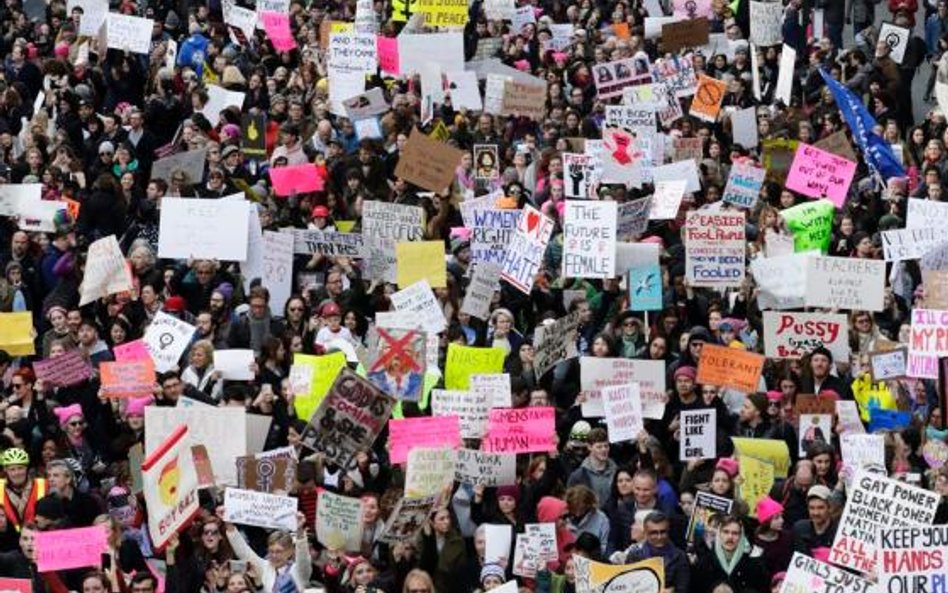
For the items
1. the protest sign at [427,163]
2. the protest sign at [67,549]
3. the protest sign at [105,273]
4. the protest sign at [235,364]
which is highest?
the protest sign at [427,163]

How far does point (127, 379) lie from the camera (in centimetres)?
2006

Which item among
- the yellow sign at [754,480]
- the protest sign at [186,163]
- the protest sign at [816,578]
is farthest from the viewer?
the protest sign at [186,163]

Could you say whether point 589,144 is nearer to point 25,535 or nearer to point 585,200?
point 585,200

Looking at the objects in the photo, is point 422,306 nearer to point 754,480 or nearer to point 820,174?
point 754,480

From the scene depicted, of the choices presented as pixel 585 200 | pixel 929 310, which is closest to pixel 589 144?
pixel 585 200

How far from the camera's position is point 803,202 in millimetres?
24719

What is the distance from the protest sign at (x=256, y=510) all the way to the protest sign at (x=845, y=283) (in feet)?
16.9

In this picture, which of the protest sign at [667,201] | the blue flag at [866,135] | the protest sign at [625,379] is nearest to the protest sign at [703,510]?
the protest sign at [625,379]

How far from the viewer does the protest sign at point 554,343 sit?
67.9ft

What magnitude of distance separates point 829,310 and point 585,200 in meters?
2.39

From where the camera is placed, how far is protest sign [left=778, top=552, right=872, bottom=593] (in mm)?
16250

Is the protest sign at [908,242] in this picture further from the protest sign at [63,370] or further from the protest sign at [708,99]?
the protest sign at [63,370]

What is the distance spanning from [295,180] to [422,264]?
2.53 metres

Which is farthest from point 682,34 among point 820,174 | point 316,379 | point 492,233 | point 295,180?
point 316,379
